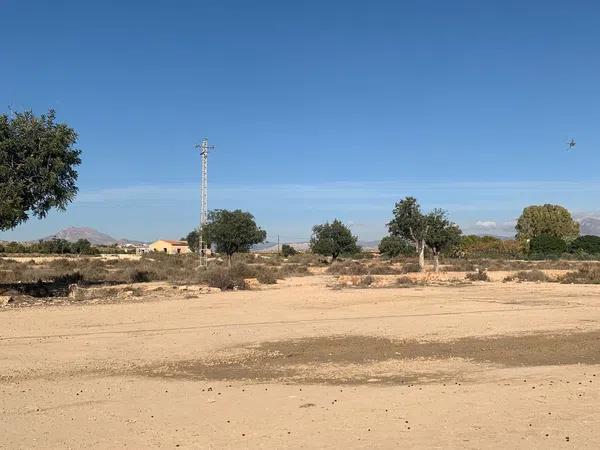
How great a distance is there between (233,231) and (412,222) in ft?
49.7

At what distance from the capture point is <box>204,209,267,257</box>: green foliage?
176 feet

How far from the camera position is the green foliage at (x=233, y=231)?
53.5 meters

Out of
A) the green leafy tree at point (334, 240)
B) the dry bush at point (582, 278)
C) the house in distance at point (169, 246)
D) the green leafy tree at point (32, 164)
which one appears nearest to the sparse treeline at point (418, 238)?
the green leafy tree at point (334, 240)

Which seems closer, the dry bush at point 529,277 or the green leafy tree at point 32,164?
the green leafy tree at point 32,164

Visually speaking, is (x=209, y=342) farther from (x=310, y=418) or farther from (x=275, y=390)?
(x=310, y=418)

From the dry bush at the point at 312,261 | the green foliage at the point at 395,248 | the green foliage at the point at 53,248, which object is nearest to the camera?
the dry bush at the point at 312,261

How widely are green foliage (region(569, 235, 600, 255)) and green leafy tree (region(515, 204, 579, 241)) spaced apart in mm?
22627

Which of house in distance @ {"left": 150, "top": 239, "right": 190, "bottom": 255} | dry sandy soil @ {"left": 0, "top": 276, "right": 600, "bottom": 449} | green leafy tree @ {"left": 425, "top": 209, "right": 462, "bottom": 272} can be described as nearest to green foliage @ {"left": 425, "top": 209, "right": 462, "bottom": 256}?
green leafy tree @ {"left": 425, "top": 209, "right": 462, "bottom": 272}

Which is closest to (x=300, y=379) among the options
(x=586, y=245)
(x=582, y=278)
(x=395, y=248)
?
(x=582, y=278)

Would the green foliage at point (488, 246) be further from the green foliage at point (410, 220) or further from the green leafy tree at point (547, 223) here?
the green foliage at point (410, 220)

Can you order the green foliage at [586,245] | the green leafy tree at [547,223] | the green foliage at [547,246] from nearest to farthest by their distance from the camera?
the green foliage at [547,246] → the green foliage at [586,245] → the green leafy tree at [547,223]

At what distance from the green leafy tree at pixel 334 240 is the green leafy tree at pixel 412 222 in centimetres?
1682

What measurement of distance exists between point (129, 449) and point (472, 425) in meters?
3.93

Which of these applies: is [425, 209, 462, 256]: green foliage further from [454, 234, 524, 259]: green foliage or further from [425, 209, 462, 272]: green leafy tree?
[454, 234, 524, 259]: green foliage
